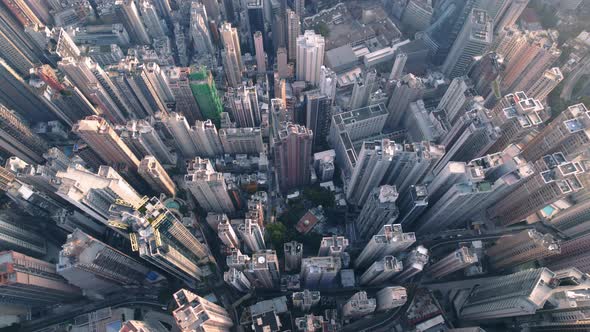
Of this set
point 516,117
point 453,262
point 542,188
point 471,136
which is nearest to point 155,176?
point 453,262

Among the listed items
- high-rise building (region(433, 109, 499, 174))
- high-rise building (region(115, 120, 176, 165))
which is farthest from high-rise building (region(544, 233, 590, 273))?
high-rise building (region(115, 120, 176, 165))

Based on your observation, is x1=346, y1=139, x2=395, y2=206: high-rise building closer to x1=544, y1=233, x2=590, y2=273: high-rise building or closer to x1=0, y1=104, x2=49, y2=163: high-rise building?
x1=544, y1=233, x2=590, y2=273: high-rise building

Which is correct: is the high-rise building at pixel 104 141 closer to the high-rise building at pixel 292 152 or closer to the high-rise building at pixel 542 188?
the high-rise building at pixel 292 152

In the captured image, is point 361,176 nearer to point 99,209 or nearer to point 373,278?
point 373,278

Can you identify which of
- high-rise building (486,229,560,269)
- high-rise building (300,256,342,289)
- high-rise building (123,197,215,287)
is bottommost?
high-rise building (486,229,560,269)

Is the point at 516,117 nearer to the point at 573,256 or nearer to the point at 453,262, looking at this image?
the point at 573,256

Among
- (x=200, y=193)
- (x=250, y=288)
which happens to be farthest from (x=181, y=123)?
(x=250, y=288)
